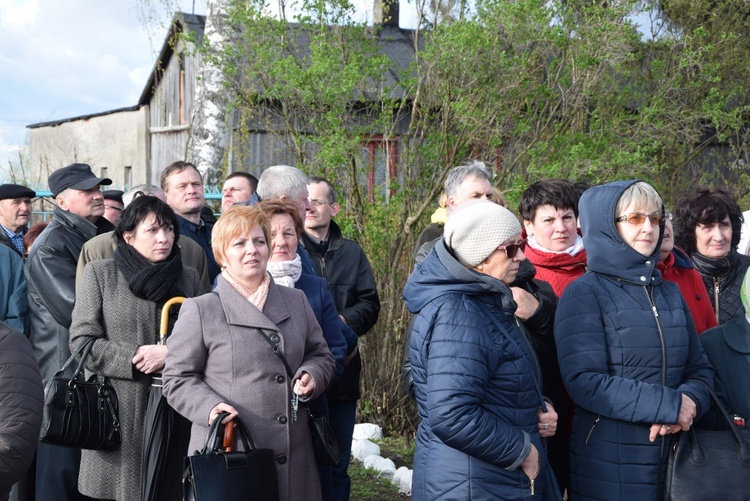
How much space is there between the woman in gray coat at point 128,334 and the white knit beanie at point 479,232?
1671 mm

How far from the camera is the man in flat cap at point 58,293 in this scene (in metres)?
4.94

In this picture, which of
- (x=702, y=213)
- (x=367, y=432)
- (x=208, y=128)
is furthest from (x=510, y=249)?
(x=208, y=128)

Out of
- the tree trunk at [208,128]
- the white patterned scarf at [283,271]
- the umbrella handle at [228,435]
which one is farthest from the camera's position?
the tree trunk at [208,128]

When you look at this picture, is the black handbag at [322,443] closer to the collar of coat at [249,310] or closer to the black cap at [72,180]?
the collar of coat at [249,310]

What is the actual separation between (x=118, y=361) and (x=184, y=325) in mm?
753

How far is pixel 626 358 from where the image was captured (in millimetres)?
3732

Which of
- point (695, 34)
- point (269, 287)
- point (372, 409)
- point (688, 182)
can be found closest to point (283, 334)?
point (269, 287)

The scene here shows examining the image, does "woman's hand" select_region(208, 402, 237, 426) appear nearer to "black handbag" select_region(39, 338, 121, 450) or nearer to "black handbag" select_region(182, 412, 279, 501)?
"black handbag" select_region(182, 412, 279, 501)

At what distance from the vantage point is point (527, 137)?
8.83 meters

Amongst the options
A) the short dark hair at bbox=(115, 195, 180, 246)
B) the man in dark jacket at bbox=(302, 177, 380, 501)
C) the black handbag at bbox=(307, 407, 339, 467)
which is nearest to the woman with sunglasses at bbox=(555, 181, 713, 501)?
the black handbag at bbox=(307, 407, 339, 467)

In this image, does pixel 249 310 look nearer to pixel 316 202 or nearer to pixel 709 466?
pixel 316 202

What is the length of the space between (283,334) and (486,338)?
0.97 m

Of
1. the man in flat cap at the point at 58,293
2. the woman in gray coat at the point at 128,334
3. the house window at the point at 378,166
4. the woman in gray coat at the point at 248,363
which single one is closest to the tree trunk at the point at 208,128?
the house window at the point at 378,166

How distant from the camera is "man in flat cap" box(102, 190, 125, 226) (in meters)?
6.97
